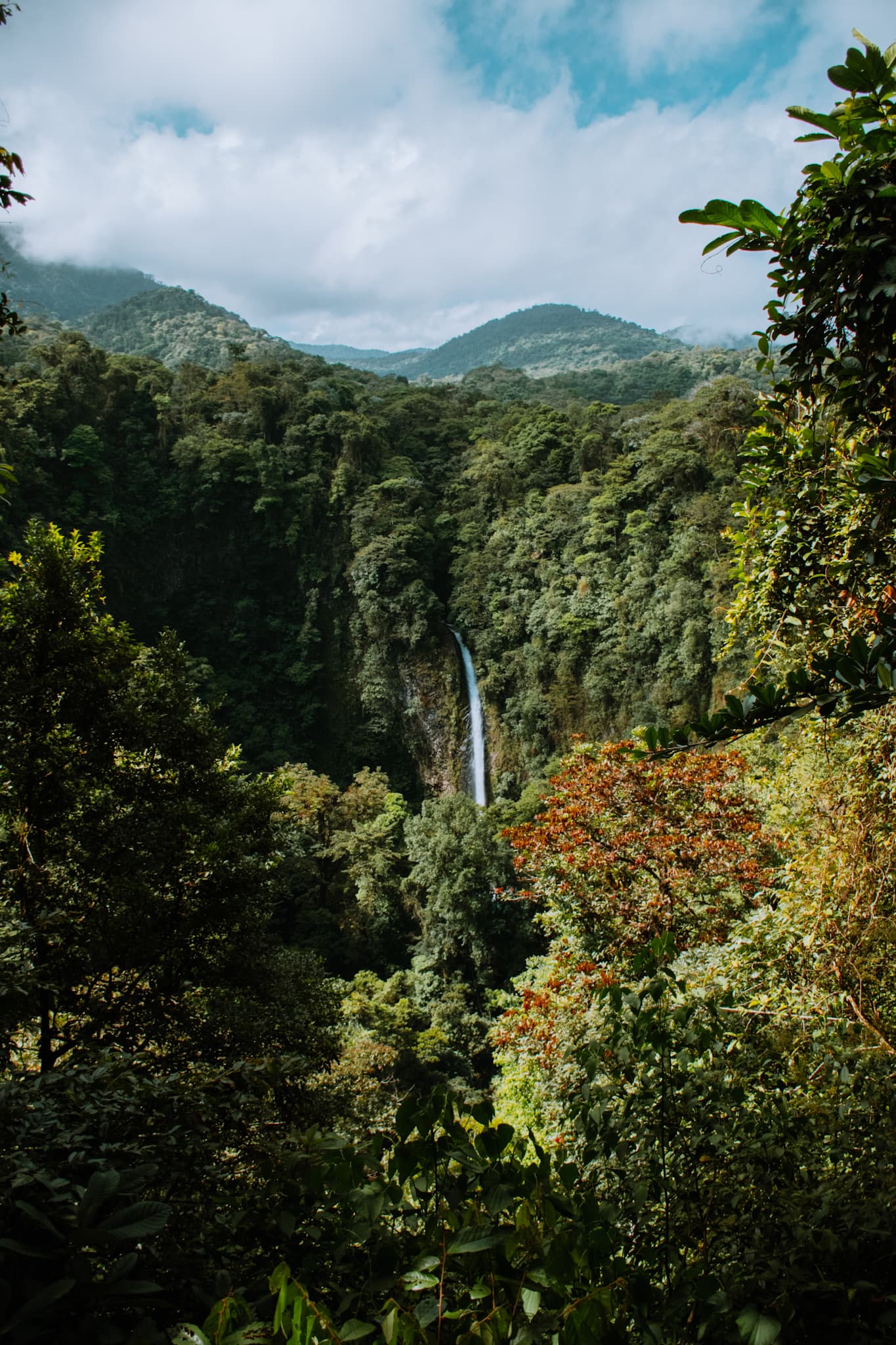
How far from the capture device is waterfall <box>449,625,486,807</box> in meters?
20.9

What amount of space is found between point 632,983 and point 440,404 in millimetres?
28829

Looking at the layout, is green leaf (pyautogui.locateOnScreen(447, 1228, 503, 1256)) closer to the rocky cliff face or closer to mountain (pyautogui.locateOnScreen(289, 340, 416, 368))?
the rocky cliff face

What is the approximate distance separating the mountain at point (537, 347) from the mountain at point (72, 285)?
19.0 meters

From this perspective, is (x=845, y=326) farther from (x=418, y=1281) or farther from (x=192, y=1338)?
(x=192, y=1338)

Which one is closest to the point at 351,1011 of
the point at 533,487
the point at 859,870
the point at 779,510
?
the point at 859,870

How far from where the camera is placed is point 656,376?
42094 mm

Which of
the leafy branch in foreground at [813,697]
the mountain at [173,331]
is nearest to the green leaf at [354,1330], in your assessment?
the leafy branch in foreground at [813,697]

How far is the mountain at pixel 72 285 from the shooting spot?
178 ft

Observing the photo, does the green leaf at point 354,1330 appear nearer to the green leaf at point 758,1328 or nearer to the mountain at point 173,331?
the green leaf at point 758,1328

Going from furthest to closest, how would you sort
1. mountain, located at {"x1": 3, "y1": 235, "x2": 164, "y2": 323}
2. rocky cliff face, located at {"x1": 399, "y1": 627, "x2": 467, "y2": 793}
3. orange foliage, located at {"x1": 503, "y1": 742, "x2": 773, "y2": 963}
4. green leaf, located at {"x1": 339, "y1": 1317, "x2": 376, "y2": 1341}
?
mountain, located at {"x1": 3, "y1": 235, "x2": 164, "y2": 323}
rocky cliff face, located at {"x1": 399, "y1": 627, "x2": 467, "y2": 793}
orange foliage, located at {"x1": 503, "y1": 742, "x2": 773, "y2": 963}
green leaf, located at {"x1": 339, "y1": 1317, "x2": 376, "y2": 1341}

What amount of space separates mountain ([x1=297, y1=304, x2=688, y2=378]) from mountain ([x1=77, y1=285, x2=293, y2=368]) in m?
15.8

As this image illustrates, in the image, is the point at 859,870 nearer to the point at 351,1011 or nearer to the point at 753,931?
the point at 753,931

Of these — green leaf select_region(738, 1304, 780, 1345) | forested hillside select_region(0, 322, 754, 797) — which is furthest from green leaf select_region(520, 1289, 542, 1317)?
forested hillside select_region(0, 322, 754, 797)

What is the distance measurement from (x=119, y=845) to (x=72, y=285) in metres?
71.2
